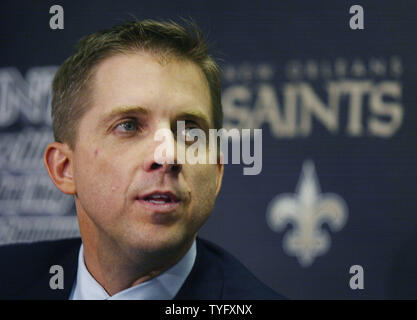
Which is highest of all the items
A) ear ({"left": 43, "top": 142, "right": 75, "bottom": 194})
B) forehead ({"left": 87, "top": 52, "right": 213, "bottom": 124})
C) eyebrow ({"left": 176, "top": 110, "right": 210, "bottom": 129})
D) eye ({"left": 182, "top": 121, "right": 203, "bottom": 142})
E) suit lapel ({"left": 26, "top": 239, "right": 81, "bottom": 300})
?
forehead ({"left": 87, "top": 52, "right": 213, "bottom": 124})

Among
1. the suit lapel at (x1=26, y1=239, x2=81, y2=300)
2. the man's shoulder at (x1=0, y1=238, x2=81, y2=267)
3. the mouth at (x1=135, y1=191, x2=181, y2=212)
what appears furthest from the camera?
the man's shoulder at (x1=0, y1=238, x2=81, y2=267)

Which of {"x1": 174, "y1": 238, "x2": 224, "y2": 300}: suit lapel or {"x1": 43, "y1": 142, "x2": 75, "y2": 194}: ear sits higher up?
{"x1": 43, "y1": 142, "x2": 75, "y2": 194}: ear

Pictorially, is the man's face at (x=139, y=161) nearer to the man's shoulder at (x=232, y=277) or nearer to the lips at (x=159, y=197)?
the lips at (x=159, y=197)

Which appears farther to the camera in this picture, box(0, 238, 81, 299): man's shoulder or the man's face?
box(0, 238, 81, 299): man's shoulder

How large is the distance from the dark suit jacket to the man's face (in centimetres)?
16

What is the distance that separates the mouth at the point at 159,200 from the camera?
1.35 meters

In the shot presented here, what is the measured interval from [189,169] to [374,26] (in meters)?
0.94

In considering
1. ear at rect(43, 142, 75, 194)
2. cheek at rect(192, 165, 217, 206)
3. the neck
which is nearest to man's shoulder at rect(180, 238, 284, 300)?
the neck

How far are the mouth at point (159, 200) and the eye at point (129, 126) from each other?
19 cm

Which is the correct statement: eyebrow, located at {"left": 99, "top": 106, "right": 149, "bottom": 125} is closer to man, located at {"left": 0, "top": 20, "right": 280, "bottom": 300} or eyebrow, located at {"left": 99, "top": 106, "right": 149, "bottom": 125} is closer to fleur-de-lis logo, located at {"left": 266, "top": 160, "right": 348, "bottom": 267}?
man, located at {"left": 0, "top": 20, "right": 280, "bottom": 300}

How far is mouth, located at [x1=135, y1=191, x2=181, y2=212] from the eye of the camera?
1353 millimetres

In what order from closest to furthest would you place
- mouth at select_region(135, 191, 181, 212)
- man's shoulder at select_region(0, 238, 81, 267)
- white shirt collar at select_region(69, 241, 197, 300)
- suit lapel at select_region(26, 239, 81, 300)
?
1. mouth at select_region(135, 191, 181, 212)
2. white shirt collar at select_region(69, 241, 197, 300)
3. suit lapel at select_region(26, 239, 81, 300)
4. man's shoulder at select_region(0, 238, 81, 267)
